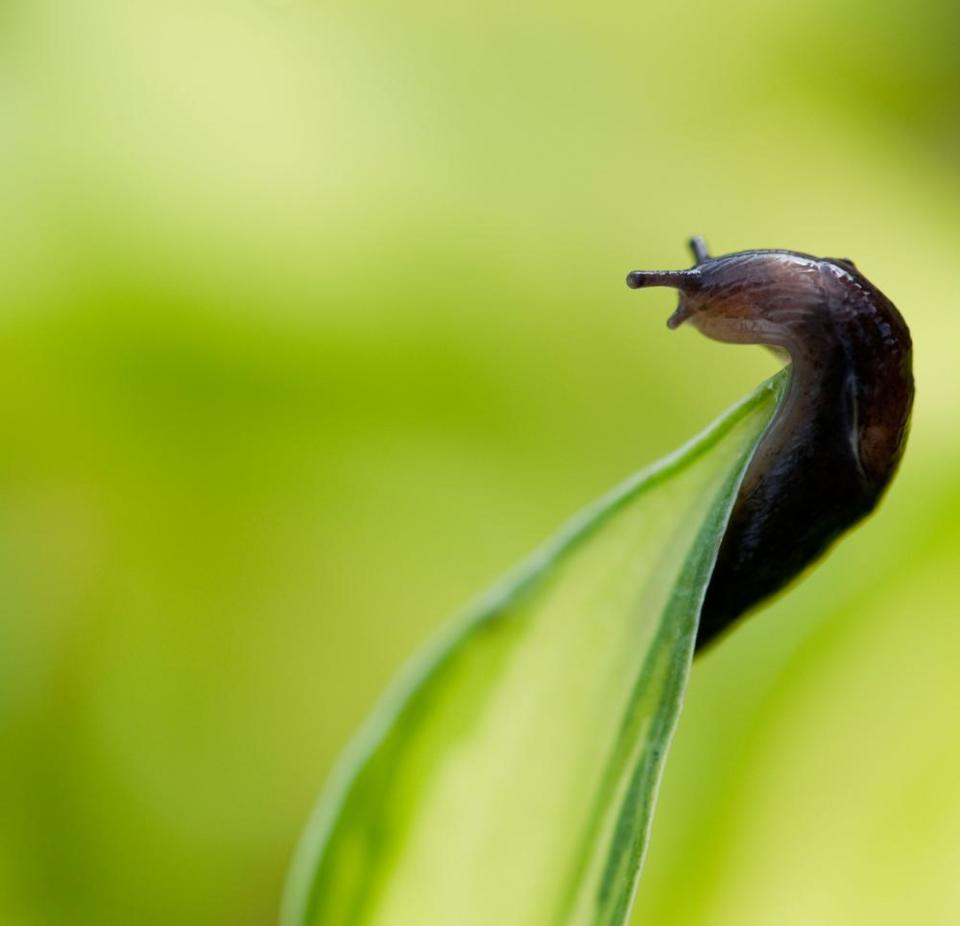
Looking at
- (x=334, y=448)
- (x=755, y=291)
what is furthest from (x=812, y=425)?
(x=334, y=448)

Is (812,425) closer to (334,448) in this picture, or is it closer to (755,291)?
(755,291)

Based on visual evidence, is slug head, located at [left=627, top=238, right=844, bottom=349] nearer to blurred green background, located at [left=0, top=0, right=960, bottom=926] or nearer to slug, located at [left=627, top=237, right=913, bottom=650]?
slug, located at [left=627, top=237, right=913, bottom=650]

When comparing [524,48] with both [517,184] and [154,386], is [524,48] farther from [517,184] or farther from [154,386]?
[154,386]

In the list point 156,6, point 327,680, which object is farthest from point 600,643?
point 156,6

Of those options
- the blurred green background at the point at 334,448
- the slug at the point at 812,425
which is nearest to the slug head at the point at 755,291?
the slug at the point at 812,425

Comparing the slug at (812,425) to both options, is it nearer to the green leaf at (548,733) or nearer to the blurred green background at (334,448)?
the green leaf at (548,733)
